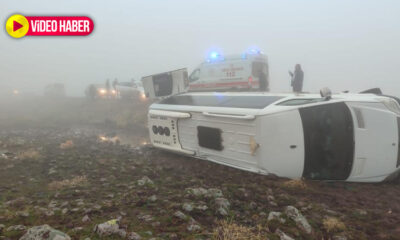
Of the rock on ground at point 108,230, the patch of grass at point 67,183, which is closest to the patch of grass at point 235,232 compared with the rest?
the rock on ground at point 108,230

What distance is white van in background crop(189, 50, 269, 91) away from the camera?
65.4 ft

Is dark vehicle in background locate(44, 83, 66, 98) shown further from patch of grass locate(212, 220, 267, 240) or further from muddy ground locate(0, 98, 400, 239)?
patch of grass locate(212, 220, 267, 240)

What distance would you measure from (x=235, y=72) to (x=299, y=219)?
17.4 m

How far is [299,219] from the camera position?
3.63 m

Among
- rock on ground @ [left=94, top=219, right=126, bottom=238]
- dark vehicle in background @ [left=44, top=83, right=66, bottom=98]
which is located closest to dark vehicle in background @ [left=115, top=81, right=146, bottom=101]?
dark vehicle in background @ [left=44, top=83, right=66, bottom=98]

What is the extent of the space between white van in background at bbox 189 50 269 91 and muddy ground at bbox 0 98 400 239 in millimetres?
13663

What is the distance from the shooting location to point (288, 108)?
5.41 m

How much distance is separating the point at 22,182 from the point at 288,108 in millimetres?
5767

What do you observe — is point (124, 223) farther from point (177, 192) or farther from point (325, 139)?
point (325, 139)

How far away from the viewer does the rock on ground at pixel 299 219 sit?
3469 millimetres

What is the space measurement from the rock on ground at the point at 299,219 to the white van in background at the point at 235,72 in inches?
661

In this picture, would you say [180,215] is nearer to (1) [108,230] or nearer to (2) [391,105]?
(1) [108,230]

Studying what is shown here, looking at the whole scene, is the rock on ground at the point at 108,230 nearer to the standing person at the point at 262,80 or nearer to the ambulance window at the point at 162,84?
the ambulance window at the point at 162,84

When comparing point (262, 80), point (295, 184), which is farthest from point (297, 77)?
point (295, 184)
